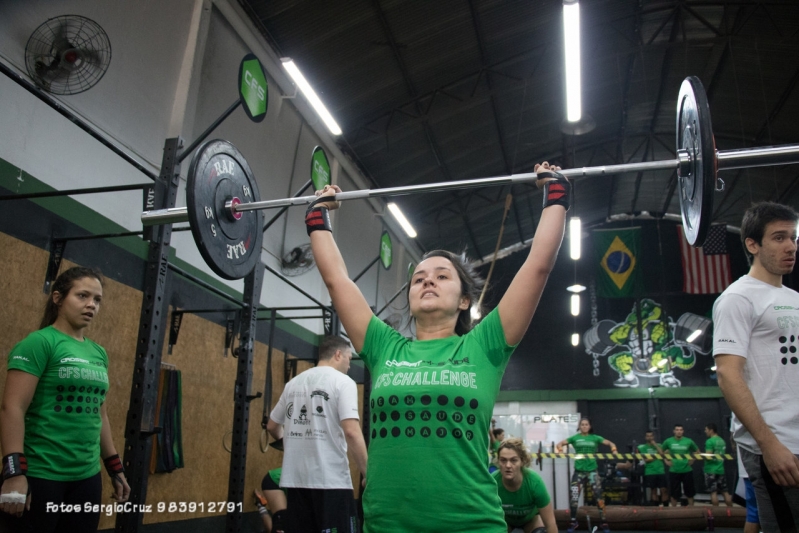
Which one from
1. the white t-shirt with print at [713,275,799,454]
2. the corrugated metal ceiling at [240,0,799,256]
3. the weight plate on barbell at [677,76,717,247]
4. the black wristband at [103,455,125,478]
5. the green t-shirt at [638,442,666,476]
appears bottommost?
the green t-shirt at [638,442,666,476]

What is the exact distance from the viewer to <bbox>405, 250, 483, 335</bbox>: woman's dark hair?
157cm

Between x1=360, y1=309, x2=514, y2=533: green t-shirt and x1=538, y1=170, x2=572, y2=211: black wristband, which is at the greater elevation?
x1=538, y1=170, x2=572, y2=211: black wristband

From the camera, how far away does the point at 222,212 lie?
7.68ft

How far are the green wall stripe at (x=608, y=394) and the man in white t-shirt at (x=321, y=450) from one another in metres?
11.3

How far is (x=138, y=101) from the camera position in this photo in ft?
14.5

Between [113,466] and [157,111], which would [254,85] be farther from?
[113,466]

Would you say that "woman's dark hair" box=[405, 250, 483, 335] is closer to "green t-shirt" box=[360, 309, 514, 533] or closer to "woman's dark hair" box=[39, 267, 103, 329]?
"green t-shirt" box=[360, 309, 514, 533]

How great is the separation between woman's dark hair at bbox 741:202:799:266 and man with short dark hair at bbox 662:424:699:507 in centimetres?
810

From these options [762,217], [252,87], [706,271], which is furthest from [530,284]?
[706,271]

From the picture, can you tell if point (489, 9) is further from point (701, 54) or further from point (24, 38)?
point (24, 38)

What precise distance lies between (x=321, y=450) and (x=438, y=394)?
1581mm

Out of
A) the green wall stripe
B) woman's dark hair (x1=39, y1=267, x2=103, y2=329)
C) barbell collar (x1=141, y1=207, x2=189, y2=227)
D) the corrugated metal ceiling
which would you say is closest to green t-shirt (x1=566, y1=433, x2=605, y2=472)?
the corrugated metal ceiling

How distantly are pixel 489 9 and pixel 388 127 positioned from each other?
2070 mm

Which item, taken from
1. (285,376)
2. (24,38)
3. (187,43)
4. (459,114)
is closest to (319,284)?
(285,376)
